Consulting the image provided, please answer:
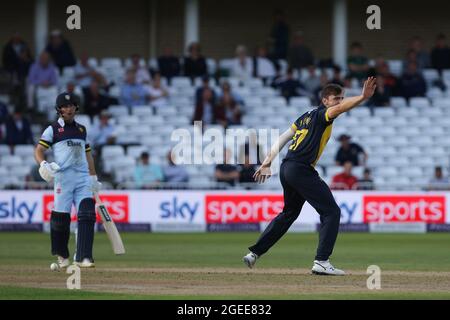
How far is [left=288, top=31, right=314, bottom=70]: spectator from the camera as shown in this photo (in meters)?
31.6

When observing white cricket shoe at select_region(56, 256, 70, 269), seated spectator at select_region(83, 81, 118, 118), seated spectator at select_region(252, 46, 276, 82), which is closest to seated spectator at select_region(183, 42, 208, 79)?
seated spectator at select_region(252, 46, 276, 82)

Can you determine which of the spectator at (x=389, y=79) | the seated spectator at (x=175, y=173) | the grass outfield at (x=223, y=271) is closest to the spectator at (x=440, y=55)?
the spectator at (x=389, y=79)

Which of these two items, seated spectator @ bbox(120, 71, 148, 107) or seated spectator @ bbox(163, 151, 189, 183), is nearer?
seated spectator @ bbox(163, 151, 189, 183)

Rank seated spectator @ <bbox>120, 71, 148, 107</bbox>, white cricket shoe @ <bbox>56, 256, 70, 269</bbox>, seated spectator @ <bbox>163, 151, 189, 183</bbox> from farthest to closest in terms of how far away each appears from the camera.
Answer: seated spectator @ <bbox>120, 71, 148, 107</bbox> < seated spectator @ <bbox>163, 151, 189, 183</bbox> < white cricket shoe @ <bbox>56, 256, 70, 269</bbox>

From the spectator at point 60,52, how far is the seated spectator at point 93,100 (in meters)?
1.83

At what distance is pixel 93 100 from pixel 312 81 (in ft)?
18.5

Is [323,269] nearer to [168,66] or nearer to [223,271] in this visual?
[223,271]

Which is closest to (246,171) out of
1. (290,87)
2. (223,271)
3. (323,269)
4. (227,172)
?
(227,172)

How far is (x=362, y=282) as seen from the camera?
13195mm

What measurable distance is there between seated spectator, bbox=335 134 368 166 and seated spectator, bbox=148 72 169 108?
185 inches

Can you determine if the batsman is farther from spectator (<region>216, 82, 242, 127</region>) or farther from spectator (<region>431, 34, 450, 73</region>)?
spectator (<region>431, 34, 450, 73</region>)

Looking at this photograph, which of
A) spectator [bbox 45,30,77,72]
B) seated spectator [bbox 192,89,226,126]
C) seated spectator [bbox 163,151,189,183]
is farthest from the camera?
spectator [bbox 45,30,77,72]

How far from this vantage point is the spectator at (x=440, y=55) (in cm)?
3150
